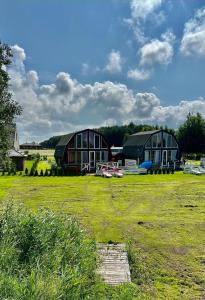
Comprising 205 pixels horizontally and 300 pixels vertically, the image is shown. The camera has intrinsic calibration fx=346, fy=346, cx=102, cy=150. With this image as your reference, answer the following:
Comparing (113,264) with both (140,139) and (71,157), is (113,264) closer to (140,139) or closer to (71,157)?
(71,157)

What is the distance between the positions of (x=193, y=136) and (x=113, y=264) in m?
58.2

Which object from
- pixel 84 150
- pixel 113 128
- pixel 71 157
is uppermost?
pixel 113 128

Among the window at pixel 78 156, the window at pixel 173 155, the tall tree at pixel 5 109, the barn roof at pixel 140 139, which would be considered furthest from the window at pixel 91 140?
the tall tree at pixel 5 109

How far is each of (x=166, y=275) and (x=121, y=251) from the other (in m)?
1.57

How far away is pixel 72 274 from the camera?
6.15 metres

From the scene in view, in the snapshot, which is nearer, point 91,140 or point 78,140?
point 78,140

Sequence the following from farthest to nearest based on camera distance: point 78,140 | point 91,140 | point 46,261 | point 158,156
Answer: point 158,156 < point 91,140 < point 78,140 < point 46,261

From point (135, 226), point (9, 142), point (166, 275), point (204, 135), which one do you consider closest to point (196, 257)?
point (166, 275)

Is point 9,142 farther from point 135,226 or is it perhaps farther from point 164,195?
point 164,195

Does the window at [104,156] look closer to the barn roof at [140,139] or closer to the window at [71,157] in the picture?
the window at [71,157]

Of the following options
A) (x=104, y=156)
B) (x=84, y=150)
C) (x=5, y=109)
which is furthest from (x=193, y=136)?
(x=5, y=109)

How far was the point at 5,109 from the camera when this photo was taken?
10.9 meters

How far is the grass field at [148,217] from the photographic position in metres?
8.99

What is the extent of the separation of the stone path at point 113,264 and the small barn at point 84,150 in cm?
3056
